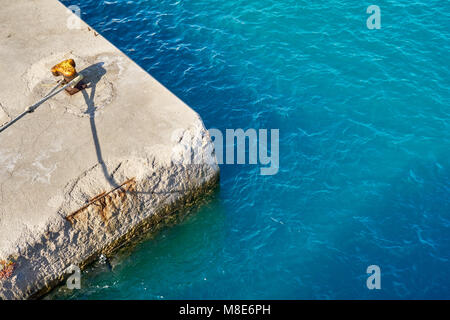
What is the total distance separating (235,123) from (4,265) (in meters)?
11.0

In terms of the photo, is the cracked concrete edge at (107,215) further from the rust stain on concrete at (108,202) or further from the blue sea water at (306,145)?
the blue sea water at (306,145)

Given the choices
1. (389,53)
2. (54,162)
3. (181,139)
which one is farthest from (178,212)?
(389,53)

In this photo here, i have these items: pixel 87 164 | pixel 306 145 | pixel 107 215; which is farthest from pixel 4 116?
pixel 306 145

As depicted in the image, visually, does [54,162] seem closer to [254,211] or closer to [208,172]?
[208,172]

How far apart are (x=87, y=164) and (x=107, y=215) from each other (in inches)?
73.6

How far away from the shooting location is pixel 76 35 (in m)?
21.6

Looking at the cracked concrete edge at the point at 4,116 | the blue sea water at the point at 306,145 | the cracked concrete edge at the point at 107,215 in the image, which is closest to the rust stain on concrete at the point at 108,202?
the cracked concrete edge at the point at 107,215

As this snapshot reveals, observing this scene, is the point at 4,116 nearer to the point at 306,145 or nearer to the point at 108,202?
the point at 108,202

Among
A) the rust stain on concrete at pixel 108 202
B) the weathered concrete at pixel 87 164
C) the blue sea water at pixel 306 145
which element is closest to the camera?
the weathered concrete at pixel 87 164

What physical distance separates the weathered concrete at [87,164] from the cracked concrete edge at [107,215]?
0.03 metres

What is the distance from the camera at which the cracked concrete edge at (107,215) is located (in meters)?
14.8

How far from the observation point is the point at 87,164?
16.1 meters

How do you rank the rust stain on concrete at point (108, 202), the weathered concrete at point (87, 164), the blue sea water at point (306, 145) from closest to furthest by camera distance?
the weathered concrete at point (87, 164) < the rust stain on concrete at point (108, 202) < the blue sea water at point (306, 145)
